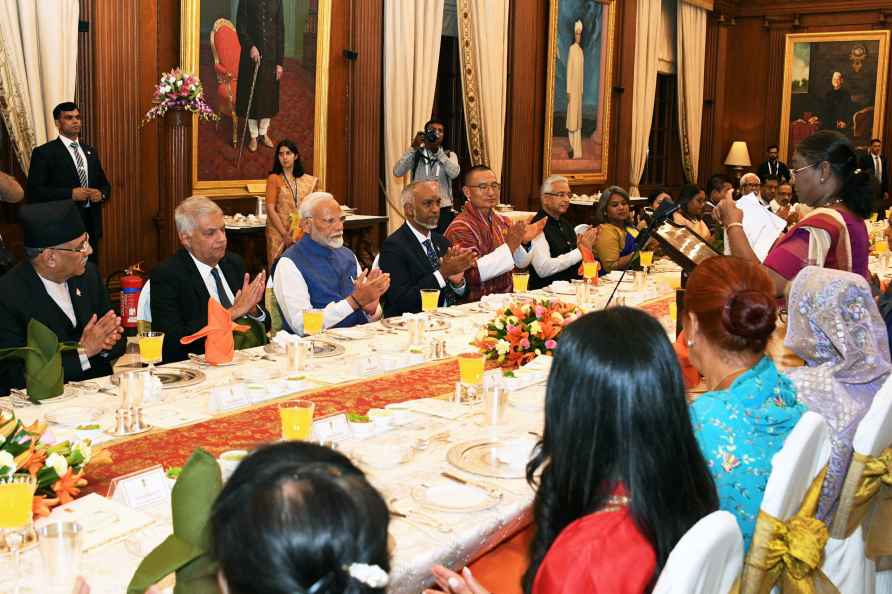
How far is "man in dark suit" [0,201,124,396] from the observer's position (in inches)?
132

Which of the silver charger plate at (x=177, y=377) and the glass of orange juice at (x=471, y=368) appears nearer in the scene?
the glass of orange juice at (x=471, y=368)

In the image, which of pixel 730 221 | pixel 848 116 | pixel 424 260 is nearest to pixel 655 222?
pixel 730 221

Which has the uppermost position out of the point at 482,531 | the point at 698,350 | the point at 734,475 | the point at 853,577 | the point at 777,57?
the point at 777,57

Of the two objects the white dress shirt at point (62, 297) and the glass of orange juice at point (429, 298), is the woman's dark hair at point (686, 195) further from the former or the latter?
the white dress shirt at point (62, 297)

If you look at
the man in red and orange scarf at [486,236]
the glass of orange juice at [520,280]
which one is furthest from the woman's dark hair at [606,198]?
the glass of orange juice at [520,280]

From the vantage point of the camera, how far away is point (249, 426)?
2682 millimetres

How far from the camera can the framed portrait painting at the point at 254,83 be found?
7.52 metres

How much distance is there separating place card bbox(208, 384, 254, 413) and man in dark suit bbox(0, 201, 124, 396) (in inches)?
21.9

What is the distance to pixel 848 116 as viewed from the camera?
48.9ft

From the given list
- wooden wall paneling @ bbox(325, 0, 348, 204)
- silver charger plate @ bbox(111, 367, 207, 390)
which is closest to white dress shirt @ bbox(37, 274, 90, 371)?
silver charger plate @ bbox(111, 367, 207, 390)

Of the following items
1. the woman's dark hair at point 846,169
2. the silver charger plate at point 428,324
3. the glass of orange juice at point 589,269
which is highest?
the woman's dark hair at point 846,169

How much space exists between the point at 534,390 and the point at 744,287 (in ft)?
3.41

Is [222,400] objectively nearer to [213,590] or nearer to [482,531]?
[482,531]

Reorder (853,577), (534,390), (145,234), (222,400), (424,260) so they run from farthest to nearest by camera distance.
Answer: (145,234) < (424,260) < (534,390) < (222,400) < (853,577)
